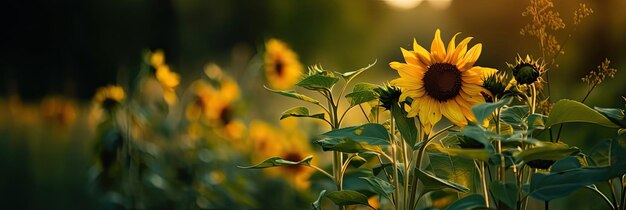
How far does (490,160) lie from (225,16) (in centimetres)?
214

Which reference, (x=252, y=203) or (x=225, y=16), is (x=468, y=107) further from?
(x=225, y=16)

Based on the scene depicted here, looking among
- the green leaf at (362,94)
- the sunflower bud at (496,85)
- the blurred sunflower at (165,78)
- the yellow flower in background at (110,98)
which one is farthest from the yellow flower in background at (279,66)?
the sunflower bud at (496,85)

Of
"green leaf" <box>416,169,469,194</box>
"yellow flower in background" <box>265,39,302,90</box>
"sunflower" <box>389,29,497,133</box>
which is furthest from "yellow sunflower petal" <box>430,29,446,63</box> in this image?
"yellow flower in background" <box>265,39,302,90</box>

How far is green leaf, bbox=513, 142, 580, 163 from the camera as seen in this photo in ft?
2.23

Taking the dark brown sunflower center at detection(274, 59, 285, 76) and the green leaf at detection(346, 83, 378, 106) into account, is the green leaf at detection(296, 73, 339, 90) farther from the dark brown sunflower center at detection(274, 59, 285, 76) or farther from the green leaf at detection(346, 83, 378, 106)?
the dark brown sunflower center at detection(274, 59, 285, 76)

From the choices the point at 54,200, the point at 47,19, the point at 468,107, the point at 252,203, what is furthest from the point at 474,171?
the point at 47,19

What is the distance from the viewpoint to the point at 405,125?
0.76 m

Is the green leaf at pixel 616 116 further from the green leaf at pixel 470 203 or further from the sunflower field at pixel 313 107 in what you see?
the green leaf at pixel 470 203

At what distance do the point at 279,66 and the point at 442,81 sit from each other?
1026 mm

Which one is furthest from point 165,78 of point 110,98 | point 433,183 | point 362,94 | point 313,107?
point 433,183

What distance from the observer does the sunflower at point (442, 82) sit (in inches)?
29.9

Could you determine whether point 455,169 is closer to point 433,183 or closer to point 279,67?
point 433,183

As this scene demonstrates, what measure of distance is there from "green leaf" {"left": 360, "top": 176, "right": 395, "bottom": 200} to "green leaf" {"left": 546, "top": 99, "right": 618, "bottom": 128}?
16 cm

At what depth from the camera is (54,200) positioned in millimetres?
2254
